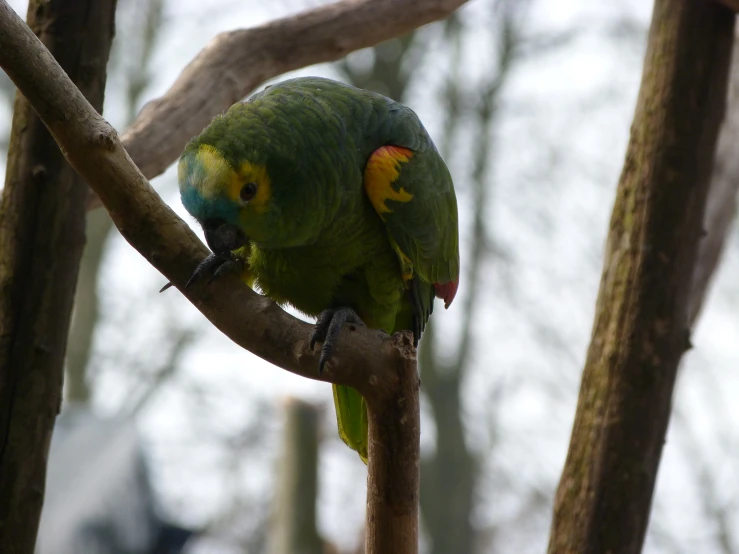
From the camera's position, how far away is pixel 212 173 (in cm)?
204

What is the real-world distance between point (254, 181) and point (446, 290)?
102 centimetres

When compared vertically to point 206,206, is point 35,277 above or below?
below

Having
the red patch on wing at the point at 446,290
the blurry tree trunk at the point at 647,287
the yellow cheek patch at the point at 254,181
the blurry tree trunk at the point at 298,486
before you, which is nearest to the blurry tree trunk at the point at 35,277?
the yellow cheek patch at the point at 254,181

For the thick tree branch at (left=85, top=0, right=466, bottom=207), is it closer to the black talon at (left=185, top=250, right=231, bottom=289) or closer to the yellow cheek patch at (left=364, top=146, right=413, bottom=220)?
the yellow cheek patch at (left=364, top=146, right=413, bottom=220)

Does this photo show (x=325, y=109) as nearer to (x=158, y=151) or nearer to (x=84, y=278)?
(x=158, y=151)

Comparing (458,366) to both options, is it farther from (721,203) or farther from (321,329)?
(321,329)

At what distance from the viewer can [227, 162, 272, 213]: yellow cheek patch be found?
2069mm

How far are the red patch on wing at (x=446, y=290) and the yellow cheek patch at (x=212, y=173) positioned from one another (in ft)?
3.45

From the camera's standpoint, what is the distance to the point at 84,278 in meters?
11.6

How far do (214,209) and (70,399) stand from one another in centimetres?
981

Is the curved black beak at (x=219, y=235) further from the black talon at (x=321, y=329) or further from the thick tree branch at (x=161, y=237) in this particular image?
the black talon at (x=321, y=329)

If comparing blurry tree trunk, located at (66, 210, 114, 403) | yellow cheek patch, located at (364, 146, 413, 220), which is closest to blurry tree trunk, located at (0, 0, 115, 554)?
yellow cheek patch, located at (364, 146, 413, 220)

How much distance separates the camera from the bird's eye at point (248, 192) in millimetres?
2104

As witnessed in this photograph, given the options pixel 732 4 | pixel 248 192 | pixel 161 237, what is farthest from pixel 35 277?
pixel 732 4
